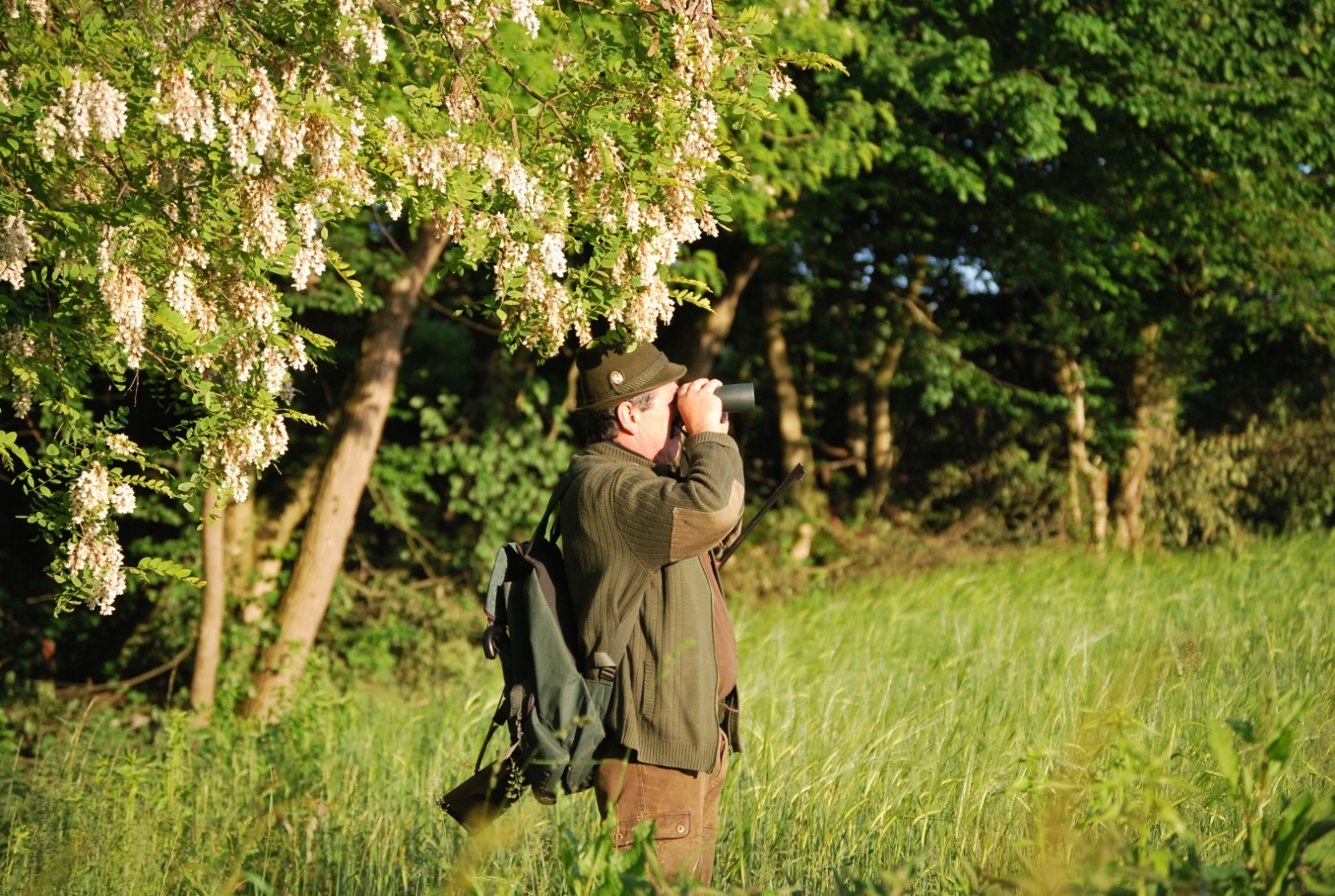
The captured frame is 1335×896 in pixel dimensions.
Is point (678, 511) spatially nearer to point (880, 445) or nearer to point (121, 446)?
point (121, 446)

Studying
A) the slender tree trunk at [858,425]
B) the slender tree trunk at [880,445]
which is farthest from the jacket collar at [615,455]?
the slender tree trunk at [858,425]

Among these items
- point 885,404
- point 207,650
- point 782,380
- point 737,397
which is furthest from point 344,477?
point 885,404

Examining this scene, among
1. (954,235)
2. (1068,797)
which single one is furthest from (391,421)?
(1068,797)

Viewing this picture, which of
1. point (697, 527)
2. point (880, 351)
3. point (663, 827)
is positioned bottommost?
point (663, 827)

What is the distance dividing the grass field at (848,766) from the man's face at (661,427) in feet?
3.23

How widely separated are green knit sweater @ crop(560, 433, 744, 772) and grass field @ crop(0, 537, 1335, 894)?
0.97 feet

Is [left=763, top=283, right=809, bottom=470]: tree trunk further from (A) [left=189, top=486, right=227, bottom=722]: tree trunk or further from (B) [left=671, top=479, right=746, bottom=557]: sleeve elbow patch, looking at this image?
(B) [left=671, top=479, right=746, bottom=557]: sleeve elbow patch

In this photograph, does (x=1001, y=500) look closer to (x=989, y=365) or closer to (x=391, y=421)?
(x=989, y=365)

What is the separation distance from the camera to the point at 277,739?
6.40 metres

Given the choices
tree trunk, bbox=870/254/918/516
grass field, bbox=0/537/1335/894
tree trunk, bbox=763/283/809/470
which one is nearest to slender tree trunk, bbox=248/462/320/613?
grass field, bbox=0/537/1335/894

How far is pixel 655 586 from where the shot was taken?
2.99 metres

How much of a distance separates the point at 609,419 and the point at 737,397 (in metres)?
0.34

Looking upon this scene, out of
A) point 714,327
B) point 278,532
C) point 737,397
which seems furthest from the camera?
point 714,327

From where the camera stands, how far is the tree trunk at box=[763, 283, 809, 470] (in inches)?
→ 448
